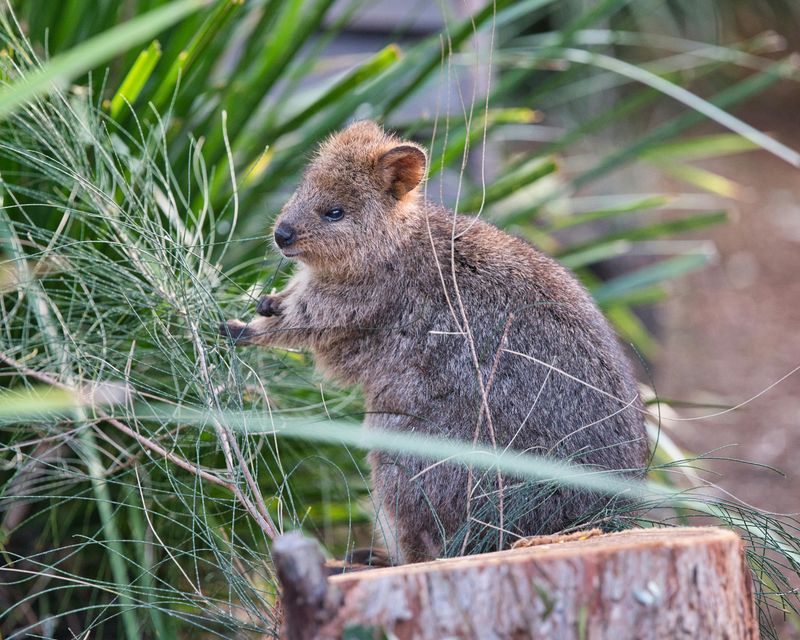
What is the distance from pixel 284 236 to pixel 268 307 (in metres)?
0.21

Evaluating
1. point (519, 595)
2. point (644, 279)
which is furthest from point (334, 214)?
point (644, 279)

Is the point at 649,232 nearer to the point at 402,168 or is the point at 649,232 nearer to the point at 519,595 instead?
the point at 402,168

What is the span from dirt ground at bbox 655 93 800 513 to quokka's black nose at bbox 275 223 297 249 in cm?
310

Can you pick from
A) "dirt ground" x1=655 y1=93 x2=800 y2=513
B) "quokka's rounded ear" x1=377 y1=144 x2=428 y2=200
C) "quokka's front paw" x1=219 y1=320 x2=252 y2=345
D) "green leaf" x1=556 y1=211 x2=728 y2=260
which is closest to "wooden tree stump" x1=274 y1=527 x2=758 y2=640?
"quokka's front paw" x1=219 y1=320 x2=252 y2=345

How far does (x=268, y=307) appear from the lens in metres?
2.63

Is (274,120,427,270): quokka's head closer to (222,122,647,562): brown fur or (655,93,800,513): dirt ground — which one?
(222,122,647,562): brown fur

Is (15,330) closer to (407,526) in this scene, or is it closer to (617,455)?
(407,526)

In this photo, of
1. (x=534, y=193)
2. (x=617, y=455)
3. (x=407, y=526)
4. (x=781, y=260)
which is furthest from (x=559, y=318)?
(x=781, y=260)

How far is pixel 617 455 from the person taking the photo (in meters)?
2.35

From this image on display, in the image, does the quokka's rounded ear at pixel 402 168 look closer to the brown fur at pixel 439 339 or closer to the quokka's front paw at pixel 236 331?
the brown fur at pixel 439 339

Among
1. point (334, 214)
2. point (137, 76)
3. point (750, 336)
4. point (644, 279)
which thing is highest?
point (137, 76)

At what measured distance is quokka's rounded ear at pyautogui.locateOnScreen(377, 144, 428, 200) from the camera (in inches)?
102

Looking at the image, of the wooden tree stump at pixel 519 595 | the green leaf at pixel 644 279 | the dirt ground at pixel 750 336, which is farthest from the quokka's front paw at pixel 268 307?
the dirt ground at pixel 750 336

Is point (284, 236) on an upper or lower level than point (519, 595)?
upper
